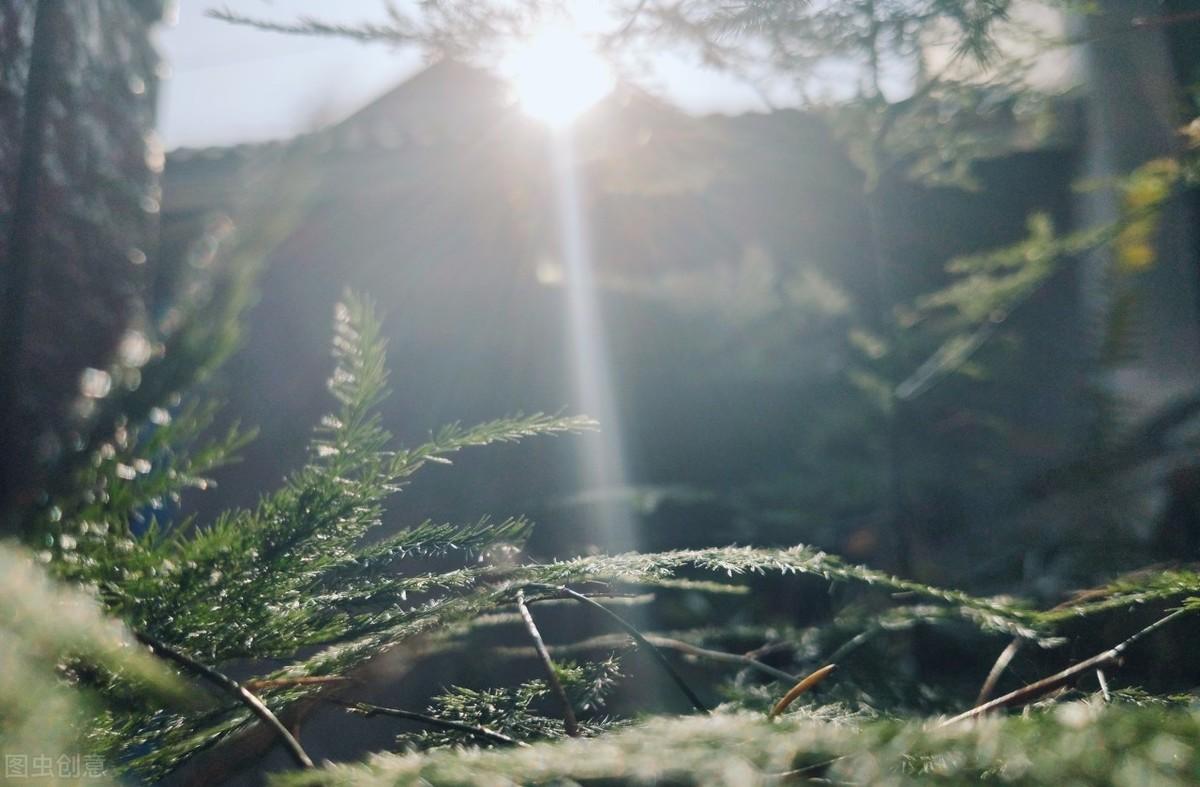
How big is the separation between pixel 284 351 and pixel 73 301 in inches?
86.0

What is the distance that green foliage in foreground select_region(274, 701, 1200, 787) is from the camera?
0.34m

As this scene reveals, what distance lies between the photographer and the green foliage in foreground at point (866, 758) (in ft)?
1.13

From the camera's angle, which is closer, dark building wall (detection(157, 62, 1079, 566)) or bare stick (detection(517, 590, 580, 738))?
bare stick (detection(517, 590, 580, 738))

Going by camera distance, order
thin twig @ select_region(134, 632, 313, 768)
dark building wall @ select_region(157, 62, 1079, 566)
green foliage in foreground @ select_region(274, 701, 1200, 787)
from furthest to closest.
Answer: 1. dark building wall @ select_region(157, 62, 1079, 566)
2. thin twig @ select_region(134, 632, 313, 768)
3. green foliage in foreground @ select_region(274, 701, 1200, 787)

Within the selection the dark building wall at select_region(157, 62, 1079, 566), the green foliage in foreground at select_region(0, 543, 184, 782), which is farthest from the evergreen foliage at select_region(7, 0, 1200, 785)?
the dark building wall at select_region(157, 62, 1079, 566)

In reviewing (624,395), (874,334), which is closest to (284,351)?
(624,395)

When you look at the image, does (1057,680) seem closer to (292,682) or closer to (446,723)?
(446,723)

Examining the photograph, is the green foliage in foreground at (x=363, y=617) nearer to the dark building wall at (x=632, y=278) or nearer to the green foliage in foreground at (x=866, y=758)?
the green foliage in foreground at (x=866, y=758)

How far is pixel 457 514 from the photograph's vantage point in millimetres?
1301

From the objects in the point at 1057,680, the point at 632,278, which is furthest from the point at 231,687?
the point at 632,278

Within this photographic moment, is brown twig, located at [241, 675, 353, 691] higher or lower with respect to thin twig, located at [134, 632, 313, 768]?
lower

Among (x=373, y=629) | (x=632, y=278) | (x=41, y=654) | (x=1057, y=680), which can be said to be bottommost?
(x=1057, y=680)

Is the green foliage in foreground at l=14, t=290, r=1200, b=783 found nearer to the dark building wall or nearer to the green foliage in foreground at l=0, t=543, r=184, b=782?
the green foliage in foreground at l=0, t=543, r=184, b=782

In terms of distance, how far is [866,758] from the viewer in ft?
1.25
